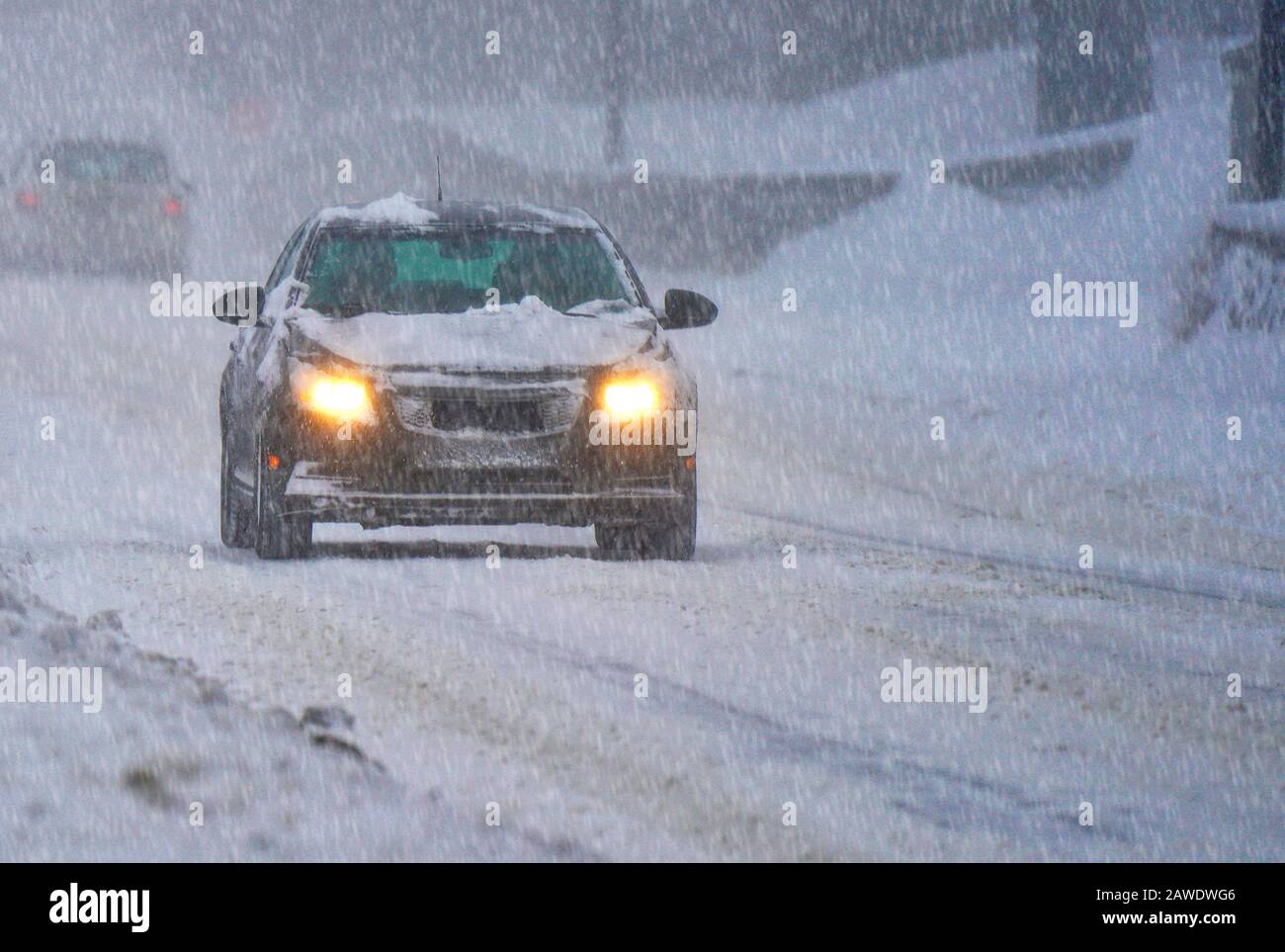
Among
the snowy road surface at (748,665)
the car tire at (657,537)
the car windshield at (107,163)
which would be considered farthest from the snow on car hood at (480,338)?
the car windshield at (107,163)

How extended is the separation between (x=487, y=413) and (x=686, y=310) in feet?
4.67

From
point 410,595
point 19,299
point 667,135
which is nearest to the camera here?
point 410,595

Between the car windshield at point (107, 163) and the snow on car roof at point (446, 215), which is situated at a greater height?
the car windshield at point (107, 163)

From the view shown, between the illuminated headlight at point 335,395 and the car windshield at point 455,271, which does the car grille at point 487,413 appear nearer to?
the illuminated headlight at point 335,395

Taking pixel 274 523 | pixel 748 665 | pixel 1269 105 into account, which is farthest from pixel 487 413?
pixel 1269 105

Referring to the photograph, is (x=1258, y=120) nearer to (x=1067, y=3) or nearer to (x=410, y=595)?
(x=410, y=595)

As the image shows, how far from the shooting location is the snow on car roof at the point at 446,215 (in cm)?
1036

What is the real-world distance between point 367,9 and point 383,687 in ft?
146

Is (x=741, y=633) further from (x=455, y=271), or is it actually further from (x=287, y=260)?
(x=287, y=260)

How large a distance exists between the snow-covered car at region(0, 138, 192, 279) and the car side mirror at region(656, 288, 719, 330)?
16431 millimetres

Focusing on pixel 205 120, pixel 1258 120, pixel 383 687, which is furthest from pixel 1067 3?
pixel 383 687

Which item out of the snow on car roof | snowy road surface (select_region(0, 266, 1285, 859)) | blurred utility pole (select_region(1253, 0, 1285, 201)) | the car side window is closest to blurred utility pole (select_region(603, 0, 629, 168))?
blurred utility pole (select_region(1253, 0, 1285, 201))

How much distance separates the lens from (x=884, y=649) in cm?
757

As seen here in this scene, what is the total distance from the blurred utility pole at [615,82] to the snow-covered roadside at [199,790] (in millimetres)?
28890
